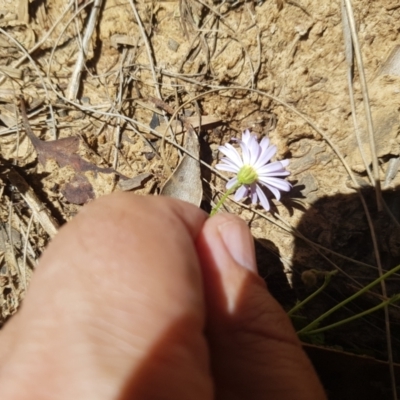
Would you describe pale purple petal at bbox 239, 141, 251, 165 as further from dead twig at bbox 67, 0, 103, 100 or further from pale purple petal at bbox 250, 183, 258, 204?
dead twig at bbox 67, 0, 103, 100

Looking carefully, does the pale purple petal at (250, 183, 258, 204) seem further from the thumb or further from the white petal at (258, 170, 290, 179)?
the thumb

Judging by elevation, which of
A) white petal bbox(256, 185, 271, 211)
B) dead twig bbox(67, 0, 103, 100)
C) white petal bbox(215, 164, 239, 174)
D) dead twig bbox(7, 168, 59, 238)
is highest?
dead twig bbox(67, 0, 103, 100)

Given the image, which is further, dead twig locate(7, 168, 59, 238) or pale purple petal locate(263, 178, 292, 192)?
dead twig locate(7, 168, 59, 238)

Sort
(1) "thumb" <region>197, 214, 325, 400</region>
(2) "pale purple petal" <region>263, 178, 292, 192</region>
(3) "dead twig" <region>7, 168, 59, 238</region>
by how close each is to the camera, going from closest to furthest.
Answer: (1) "thumb" <region>197, 214, 325, 400</region> < (2) "pale purple petal" <region>263, 178, 292, 192</region> < (3) "dead twig" <region>7, 168, 59, 238</region>

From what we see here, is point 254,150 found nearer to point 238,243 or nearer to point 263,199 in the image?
point 263,199

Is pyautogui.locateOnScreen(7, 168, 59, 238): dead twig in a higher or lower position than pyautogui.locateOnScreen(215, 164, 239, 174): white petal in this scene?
lower

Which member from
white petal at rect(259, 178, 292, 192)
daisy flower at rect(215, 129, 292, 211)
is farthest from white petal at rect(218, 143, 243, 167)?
white petal at rect(259, 178, 292, 192)

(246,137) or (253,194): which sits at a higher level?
(246,137)

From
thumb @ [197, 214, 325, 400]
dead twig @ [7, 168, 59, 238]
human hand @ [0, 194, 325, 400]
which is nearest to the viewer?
human hand @ [0, 194, 325, 400]

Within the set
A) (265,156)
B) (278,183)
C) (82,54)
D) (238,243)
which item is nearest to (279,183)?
(278,183)
